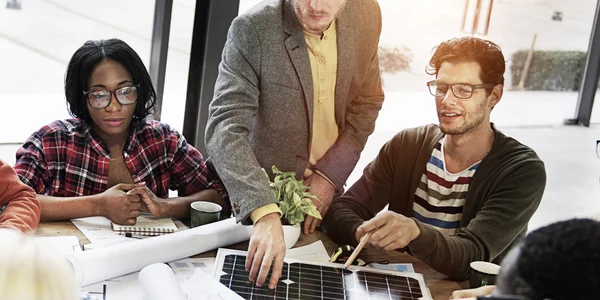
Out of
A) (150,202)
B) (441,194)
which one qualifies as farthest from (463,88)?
(150,202)

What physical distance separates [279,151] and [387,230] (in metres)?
0.65

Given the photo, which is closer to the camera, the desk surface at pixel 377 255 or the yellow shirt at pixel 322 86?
the desk surface at pixel 377 255

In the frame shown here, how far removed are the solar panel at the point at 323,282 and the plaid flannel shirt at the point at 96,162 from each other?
67cm

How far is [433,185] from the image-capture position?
272 cm

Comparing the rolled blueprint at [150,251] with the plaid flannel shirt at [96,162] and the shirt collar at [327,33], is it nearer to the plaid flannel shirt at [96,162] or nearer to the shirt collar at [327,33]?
the plaid flannel shirt at [96,162]

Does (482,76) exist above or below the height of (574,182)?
above

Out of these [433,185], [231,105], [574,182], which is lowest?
[574,182]

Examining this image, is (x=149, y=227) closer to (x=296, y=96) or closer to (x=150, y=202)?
(x=150, y=202)

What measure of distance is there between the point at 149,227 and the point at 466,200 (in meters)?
1.12

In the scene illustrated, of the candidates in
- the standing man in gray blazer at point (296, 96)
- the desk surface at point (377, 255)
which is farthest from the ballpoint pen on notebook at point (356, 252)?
the standing man in gray blazer at point (296, 96)

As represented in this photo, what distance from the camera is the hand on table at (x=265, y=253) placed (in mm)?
2029

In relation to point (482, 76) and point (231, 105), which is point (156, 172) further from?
point (482, 76)

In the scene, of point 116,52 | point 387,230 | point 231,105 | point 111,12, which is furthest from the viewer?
point 111,12

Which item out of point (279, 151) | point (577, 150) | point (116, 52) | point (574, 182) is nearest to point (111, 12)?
point (116, 52)
